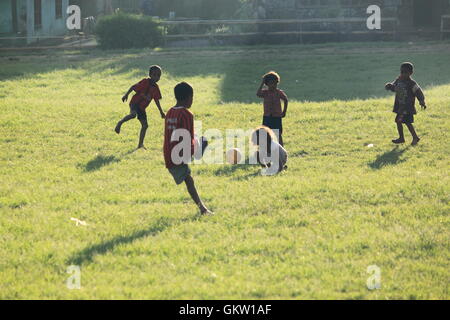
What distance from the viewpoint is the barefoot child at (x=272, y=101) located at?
408 inches

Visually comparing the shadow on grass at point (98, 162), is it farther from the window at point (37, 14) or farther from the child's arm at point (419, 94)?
the window at point (37, 14)

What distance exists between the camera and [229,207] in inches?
325

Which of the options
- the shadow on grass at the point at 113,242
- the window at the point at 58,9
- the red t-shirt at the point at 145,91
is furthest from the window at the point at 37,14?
the shadow on grass at the point at 113,242

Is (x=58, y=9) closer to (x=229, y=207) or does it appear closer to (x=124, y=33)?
(x=124, y=33)

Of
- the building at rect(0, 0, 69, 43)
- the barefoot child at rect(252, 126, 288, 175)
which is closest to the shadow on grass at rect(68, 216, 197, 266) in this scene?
the barefoot child at rect(252, 126, 288, 175)

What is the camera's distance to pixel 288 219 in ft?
25.3

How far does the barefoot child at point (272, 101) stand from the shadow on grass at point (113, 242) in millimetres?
3290

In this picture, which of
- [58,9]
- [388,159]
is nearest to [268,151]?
[388,159]

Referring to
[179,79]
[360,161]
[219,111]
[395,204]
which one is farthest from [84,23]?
[395,204]

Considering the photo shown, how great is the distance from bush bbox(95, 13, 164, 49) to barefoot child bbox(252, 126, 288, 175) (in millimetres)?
19128

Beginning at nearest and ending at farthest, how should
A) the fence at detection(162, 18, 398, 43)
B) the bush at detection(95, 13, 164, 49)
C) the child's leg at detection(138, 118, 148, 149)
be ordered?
the child's leg at detection(138, 118, 148, 149) < the bush at detection(95, 13, 164, 49) < the fence at detection(162, 18, 398, 43)

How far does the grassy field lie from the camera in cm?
598

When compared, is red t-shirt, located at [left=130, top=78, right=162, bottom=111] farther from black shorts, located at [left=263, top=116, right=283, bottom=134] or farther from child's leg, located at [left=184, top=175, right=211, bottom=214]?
child's leg, located at [left=184, top=175, right=211, bottom=214]
